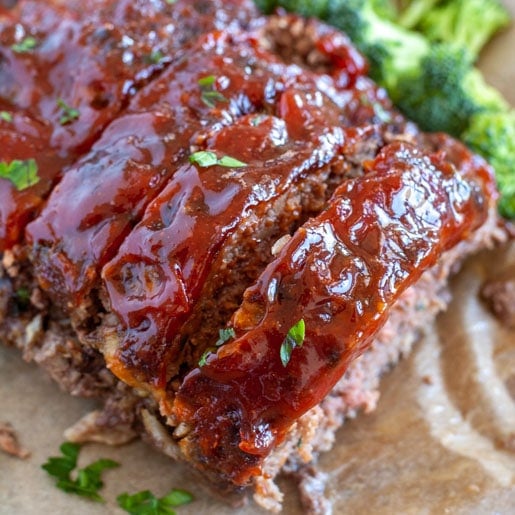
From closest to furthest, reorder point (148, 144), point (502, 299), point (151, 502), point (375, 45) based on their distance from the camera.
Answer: point (148, 144) < point (151, 502) < point (502, 299) < point (375, 45)

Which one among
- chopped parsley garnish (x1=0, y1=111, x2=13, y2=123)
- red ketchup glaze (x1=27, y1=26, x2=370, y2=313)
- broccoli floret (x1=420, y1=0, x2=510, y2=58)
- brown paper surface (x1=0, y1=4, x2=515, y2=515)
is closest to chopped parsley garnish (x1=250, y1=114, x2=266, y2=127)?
red ketchup glaze (x1=27, y1=26, x2=370, y2=313)

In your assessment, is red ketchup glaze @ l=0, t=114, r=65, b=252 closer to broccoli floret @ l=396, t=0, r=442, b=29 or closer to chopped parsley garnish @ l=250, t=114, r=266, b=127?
chopped parsley garnish @ l=250, t=114, r=266, b=127

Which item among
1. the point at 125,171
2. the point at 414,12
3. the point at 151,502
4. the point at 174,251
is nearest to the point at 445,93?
the point at 414,12

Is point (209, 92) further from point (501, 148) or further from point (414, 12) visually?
point (414, 12)

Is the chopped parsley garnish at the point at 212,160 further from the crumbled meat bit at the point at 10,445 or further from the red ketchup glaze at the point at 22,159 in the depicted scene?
the crumbled meat bit at the point at 10,445

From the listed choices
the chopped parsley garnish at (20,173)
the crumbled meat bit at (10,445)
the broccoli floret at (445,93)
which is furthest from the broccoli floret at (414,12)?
the crumbled meat bit at (10,445)
